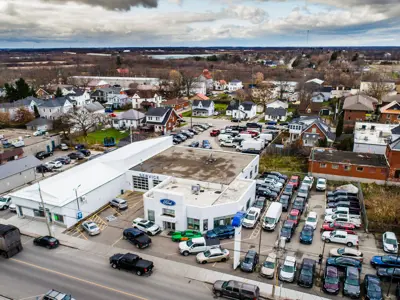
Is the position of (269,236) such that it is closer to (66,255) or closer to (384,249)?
(384,249)

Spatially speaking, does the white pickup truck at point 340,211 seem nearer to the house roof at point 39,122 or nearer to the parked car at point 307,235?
the parked car at point 307,235

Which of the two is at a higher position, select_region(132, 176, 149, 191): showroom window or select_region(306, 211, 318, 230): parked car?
select_region(132, 176, 149, 191): showroom window

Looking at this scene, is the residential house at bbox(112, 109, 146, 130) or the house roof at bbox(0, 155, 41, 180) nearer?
the house roof at bbox(0, 155, 41, 180)

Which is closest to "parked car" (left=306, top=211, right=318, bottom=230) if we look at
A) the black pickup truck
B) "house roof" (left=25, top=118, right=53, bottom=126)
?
the black pickup truck

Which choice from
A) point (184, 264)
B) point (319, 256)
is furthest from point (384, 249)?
point (184, 264)

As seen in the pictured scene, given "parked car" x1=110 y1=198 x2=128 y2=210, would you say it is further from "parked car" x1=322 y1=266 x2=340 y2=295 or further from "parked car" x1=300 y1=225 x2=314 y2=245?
"parked car" x1=322 y1=266 x2=340 y2=295
